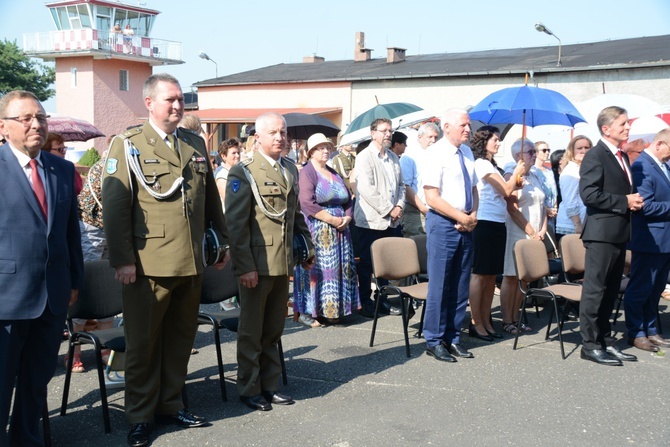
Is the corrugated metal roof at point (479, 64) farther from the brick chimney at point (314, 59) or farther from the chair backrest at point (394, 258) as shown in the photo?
the chair backrest at point (394, 258)

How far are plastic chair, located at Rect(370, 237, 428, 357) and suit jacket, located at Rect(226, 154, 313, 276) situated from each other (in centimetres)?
192

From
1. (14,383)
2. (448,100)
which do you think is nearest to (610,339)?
(14,383)

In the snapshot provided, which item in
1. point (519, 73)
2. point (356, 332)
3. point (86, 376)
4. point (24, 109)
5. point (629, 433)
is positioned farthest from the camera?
point (519, 73)

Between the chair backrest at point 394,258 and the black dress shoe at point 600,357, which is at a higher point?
the chair backrest at point 394,258

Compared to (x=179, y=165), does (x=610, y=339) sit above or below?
below

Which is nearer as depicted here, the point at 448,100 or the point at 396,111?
the point at 396,111

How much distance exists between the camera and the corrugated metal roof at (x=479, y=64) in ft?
79.9

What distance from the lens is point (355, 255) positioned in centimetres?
870

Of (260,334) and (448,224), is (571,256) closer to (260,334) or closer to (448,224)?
Result: (448,224)

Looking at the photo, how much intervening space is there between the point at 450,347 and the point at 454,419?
1664mm

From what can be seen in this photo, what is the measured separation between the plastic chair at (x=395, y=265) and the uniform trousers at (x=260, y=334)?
1791 mm

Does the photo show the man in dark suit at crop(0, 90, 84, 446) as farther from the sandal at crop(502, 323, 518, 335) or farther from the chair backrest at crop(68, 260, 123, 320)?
the sandal at crop(502, 323, 518, 335)

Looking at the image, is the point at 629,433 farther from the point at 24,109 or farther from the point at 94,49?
the point at 94,49

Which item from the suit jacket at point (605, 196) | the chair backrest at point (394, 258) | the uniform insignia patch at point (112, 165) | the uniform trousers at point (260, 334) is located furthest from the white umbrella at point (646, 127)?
the uniform insignia patch at point (112, 165)
